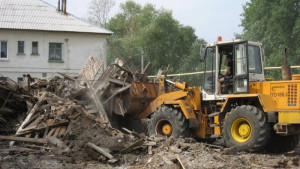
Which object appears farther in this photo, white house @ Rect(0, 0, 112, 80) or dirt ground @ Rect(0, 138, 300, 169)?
white house @ Rect(0, 0, 112, 80)

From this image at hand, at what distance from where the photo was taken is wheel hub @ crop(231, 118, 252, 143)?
1002 cm

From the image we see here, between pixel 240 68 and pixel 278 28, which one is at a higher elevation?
pixel 278 28

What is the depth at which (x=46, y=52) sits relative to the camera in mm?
32188

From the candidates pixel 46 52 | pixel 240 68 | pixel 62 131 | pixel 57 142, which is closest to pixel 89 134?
pixel 57 142

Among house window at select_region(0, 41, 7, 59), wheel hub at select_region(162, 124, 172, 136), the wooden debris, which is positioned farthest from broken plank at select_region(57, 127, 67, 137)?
house window at select_region(0, 41, 7, 59)

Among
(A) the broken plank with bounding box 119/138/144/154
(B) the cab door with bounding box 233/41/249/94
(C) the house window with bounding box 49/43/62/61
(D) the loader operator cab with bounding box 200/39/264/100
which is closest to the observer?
(A) the broken plank with bounding box 119/138/144/154

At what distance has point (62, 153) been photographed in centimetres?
→ 975

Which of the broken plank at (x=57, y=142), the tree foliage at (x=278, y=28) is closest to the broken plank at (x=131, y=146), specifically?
the broken plank at (x=57, y=142)

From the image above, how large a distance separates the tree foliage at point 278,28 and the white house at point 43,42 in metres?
12.9

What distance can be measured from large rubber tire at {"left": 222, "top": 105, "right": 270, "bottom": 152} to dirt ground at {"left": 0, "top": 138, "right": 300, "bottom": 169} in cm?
26

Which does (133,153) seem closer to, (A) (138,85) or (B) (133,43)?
(A) (138,85)

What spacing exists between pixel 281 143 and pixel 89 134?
16.6 feet

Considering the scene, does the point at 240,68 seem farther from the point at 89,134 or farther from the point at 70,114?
the point at 70,114

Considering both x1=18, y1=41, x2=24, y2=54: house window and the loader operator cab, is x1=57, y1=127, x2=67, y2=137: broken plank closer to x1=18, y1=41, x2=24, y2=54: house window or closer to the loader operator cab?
the loader operator cab
